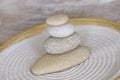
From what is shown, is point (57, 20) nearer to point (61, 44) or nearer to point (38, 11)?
point (61, 44)

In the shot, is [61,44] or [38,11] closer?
[61,44]

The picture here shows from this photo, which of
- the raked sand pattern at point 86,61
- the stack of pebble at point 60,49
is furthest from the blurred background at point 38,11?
the stack of pebble at point 60,49

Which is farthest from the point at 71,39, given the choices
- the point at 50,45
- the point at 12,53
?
the point at 12,53

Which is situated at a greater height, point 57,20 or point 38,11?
point 38,11

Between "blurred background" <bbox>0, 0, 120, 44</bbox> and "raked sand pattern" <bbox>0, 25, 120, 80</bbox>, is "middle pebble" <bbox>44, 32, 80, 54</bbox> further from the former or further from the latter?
"blurred background" <bbox>0, 0, 120, 44</bbox>

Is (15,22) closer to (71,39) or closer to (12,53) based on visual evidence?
(12,53)

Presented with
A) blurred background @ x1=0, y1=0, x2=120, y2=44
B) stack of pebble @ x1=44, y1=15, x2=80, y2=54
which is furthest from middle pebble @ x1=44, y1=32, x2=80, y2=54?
blurred background @ x1=0, y1=0, x2=120, y2=44

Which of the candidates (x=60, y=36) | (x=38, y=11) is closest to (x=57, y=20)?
(x=60, y=36)
